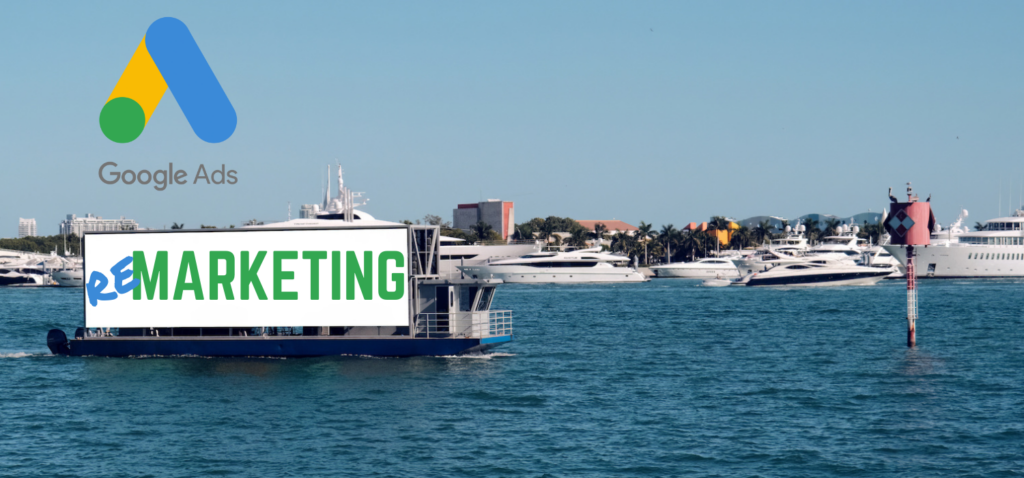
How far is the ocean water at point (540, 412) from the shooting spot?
22.6 m

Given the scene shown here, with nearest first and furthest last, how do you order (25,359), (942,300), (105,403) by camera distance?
(105,403) → (25,359) → (942,300)

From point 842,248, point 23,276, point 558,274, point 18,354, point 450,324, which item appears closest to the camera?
point 450,324

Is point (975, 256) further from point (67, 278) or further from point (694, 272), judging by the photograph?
point (67, 278)

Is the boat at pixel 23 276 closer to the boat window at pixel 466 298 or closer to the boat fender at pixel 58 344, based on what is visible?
the boat fender at pixel 58 344

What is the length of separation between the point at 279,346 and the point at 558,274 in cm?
11044

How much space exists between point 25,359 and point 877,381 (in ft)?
114

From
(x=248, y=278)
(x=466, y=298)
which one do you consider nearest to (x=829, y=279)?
(x=466, y=298)

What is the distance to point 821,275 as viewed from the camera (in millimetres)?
118188

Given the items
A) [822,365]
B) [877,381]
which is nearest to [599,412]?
[877,381]

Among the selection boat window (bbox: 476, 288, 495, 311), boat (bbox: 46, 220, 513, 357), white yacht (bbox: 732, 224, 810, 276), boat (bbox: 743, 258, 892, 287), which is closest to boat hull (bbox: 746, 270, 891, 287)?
boat (bbox: 743, 258, 892, 287)

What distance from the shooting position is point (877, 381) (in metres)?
34.6

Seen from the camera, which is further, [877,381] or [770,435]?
[877,381]

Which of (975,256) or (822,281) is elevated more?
(975,256)

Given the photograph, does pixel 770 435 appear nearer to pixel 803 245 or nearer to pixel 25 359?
pixel 25 359
